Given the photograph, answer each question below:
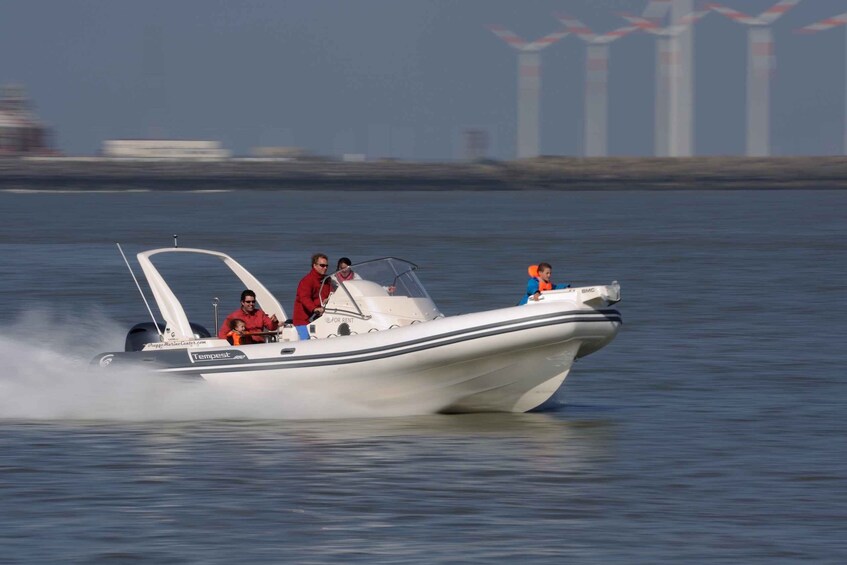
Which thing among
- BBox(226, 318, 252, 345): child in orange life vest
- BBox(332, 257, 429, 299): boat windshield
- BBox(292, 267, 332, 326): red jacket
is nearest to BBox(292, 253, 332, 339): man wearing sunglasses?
BBox(292, 267, 332, 326): red jacket

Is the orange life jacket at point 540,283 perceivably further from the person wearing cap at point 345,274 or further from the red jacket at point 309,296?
the red jacket at point 309,296

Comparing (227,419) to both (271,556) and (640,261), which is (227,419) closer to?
(271,556)

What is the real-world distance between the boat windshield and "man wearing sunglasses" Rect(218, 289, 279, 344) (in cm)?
81

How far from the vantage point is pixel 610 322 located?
14.2m

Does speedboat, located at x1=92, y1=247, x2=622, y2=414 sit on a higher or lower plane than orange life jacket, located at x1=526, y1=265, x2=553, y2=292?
lower

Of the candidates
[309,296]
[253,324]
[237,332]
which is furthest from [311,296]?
[237,332]

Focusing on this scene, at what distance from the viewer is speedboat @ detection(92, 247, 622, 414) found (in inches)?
550

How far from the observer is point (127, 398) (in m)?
14.9

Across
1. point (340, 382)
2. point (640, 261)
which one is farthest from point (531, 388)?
point (640, 261)

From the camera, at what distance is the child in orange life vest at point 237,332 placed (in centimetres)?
1465

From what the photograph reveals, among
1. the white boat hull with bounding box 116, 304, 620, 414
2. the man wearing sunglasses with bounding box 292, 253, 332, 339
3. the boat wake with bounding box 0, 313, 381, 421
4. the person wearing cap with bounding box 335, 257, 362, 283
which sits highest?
the person wearing cap with bounding box 335, 257, 362, 283

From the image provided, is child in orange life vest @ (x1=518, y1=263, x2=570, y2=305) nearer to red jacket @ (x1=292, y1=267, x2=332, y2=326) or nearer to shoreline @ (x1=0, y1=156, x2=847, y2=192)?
Answer: red jacket @ (x1=292, y1=267, x2=332, y2=326)

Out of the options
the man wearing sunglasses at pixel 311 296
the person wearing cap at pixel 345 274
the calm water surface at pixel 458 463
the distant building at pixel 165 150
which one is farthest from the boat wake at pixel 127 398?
the distant building at pixel 165 150

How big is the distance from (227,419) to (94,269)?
24.1 meters
